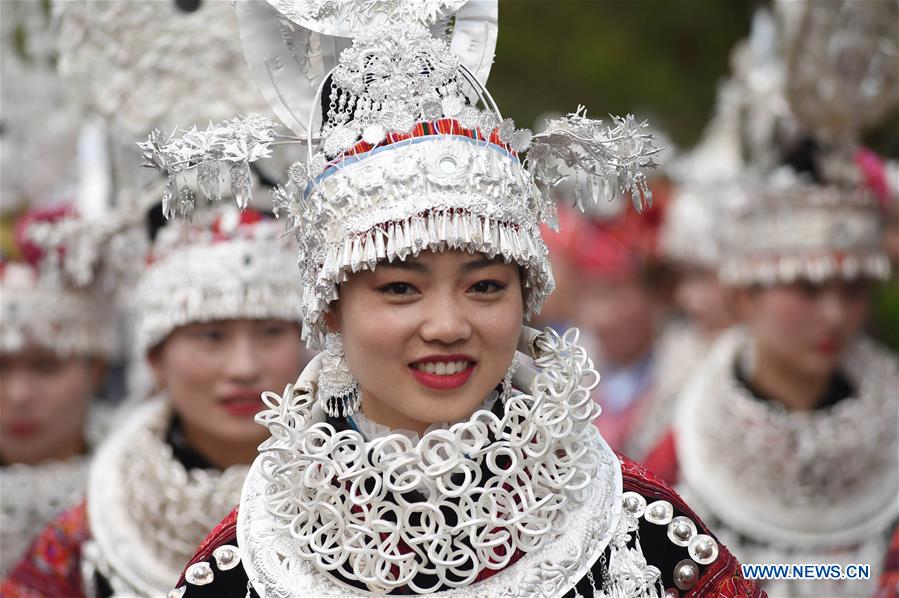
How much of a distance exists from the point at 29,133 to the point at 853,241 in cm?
360

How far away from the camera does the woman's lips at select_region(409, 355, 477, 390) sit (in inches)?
108

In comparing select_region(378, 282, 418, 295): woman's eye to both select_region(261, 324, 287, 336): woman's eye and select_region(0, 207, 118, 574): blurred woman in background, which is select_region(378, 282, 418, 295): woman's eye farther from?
select_region(0, 207, 118, 574): blurred woman in background

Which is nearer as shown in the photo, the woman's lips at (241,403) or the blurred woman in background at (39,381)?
the woman's lips at (241,403)

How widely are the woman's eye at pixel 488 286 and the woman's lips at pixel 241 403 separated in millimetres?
1626

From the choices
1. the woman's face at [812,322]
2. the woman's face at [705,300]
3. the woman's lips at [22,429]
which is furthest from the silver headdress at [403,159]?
the woman's face at [705,300]

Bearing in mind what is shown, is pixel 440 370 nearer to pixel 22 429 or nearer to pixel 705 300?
pixel 22 429

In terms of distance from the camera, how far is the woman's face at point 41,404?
5.19m

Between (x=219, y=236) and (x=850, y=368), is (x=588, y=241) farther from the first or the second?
(x=219, y=236)

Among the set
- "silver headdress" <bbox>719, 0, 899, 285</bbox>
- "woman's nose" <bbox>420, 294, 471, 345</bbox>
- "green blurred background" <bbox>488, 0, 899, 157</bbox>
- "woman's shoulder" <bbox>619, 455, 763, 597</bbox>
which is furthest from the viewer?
"green blurred background" <bbox>488, 0, 899, 157</bbox>

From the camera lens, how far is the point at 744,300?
5605 millimetres

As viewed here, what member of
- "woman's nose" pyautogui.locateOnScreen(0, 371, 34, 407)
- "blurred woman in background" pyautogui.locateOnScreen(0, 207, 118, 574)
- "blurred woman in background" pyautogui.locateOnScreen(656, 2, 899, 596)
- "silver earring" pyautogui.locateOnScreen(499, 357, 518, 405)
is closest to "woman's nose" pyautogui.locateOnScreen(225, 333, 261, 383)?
"blurred woman in background" pyautogui.locateOnScreen(0, 207, 118, 574)

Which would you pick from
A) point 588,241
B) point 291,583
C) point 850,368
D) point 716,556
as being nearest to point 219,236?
point 291,583

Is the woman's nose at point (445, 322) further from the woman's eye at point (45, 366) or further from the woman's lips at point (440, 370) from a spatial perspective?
the woman's eye at point (45, 366)

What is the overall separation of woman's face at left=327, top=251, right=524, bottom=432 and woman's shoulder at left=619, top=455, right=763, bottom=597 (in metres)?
0.44
